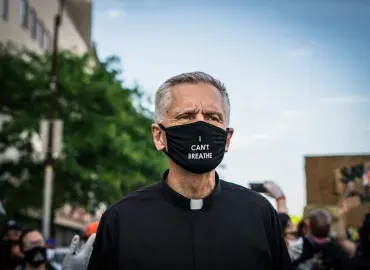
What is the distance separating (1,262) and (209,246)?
20.4 feet

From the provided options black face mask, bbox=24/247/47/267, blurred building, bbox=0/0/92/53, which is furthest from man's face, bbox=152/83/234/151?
blurred building, bbox=0/0/92/53

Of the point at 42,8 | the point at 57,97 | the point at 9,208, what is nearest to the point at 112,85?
the point at 57,97

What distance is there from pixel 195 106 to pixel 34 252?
4973mm

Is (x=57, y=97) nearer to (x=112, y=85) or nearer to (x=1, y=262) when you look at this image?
(x=112, y=85)

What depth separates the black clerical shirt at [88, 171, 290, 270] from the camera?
3049mm

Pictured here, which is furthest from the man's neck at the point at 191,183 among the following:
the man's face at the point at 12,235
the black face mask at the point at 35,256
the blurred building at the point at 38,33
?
the blurred building at the point at 38,33

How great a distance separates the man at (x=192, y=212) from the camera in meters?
3.06

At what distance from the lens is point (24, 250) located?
25.6 ft

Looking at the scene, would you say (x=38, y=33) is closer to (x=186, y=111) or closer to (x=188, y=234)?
(x=186, y=111)

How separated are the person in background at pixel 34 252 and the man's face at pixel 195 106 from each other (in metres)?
4.86

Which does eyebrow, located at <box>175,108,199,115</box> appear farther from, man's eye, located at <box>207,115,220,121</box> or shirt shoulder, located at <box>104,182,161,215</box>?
shirt shoulder, located at <box>104,182,161,215</box>

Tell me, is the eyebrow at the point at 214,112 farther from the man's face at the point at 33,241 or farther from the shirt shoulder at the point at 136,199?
the man's face at the point at 33,241

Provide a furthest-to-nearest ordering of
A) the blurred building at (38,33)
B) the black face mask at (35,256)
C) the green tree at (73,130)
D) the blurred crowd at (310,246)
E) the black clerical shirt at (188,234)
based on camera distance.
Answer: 1. the blurred building at (38,33)
2. the green tree at (73,130)
3. the black face mask at (35,256)
4. the blurred crowd at (310,246)
5. the black clerical shirt at (188,234)

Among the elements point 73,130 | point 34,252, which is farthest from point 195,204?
point 73,130
